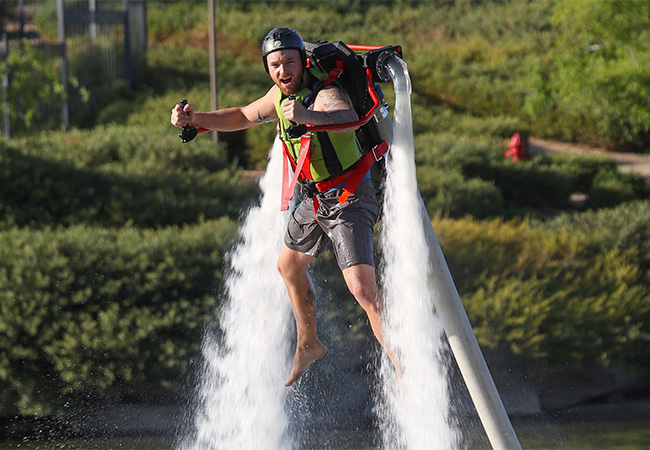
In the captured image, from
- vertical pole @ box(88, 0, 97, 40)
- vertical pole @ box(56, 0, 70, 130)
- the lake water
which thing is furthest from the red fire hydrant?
vertical pole @ box(88, 0, 97, 40)

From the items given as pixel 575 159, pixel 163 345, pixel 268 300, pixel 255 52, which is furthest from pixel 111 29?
pixel 268 300

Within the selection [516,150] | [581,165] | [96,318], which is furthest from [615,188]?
[96,318]

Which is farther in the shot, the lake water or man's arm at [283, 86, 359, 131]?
the lake water

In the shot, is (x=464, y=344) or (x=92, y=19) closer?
(x=464, y=344)

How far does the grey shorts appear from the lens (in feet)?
12.6

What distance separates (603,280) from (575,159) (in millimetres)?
5867

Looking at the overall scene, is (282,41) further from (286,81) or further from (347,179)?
(347,179)

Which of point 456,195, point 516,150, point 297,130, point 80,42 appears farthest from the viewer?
point 80,42

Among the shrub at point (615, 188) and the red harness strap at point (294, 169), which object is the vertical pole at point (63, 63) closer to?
the shrub at point (615, 188)

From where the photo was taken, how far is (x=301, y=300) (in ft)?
13.8

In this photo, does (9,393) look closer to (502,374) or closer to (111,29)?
(502,374)

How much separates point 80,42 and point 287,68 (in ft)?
40.0

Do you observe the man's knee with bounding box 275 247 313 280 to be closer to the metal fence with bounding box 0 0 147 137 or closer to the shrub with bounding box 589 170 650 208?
the shrub with bounding box 589 170 650 208

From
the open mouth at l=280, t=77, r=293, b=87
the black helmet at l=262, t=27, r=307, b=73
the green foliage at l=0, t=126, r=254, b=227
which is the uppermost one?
the black helmet at l=262, t=27, r=307, b=73
